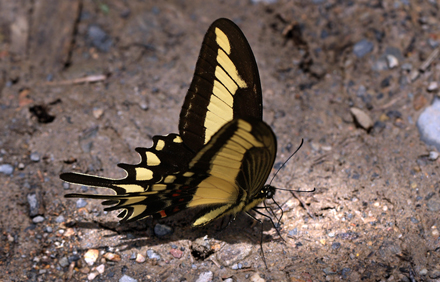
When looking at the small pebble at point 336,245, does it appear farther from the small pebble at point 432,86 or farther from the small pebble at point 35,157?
the small pebble at point 35,157

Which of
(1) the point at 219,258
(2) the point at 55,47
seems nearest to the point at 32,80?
(2) the point at 55,47

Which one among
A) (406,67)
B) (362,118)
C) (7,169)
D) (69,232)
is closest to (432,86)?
(406,67)

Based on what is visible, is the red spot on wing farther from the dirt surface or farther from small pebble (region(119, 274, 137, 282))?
small pebble (region(119, 274, 137, 282))

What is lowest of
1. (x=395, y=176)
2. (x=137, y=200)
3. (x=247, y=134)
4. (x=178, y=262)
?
(x=178, y=262)

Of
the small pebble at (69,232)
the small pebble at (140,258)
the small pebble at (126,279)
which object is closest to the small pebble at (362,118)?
the small pebble at (140,258)

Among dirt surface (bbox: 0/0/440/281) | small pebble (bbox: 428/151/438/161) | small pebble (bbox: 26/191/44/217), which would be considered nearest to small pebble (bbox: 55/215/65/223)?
dirt surface (bbox: 0/0/440/281)

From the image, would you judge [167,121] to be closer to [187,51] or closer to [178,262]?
[187,51]
